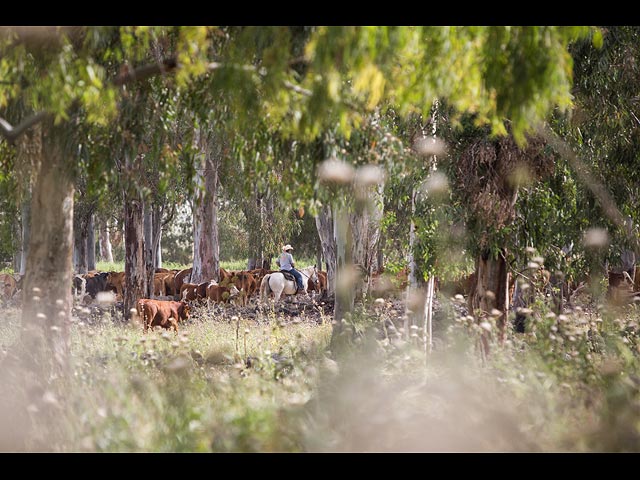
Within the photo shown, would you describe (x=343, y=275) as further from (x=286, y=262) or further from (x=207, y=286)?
(x=207, y=286)

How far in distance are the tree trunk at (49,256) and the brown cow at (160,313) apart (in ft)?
17.8

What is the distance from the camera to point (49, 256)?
648 cm

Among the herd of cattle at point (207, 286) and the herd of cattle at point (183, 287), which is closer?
the herd of cattle at point (207, 286)

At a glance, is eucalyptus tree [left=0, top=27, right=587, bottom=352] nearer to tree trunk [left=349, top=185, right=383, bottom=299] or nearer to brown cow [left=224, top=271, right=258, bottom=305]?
tree trunk [left=349, top=185, right=383, bottom=299]

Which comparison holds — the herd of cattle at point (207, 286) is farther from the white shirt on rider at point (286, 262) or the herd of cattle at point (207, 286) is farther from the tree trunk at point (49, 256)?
the tree trunk at point (49, 256)

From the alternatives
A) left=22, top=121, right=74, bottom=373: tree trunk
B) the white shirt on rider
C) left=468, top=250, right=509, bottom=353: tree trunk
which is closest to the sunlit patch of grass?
left=22, top=121, right=74, bottom=373: tree trunk

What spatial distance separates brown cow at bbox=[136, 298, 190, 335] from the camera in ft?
40.2

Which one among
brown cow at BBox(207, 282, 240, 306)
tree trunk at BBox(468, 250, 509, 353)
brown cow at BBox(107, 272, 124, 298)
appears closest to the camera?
tree trunk at BBox(468, 250, 509, 353)

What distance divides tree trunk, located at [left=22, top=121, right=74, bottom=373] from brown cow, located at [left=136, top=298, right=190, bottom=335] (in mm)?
5424

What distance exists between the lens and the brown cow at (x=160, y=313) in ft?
40.2

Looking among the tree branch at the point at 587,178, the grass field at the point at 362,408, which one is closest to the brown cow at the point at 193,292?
the tree branch at the point at 587,178

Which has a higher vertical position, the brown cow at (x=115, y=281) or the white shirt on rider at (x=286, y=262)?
the white shirt on rider at (x=286, y=262)

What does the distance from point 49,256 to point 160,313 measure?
20.7 ft

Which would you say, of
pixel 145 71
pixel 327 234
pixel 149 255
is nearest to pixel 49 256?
pixel 145 71
